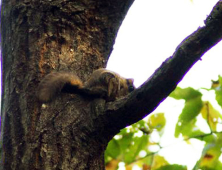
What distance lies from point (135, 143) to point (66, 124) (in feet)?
1.95

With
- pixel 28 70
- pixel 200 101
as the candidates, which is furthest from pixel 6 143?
pixel 200 101

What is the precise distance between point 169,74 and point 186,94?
276 millimetres

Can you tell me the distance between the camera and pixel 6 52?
232cm

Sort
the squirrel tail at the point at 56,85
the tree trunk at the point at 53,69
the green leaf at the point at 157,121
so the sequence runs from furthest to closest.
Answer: the green leaf at the point at 157,121
the squirrel tail at the point at 56,85
the tree trunk at the point at 53,69

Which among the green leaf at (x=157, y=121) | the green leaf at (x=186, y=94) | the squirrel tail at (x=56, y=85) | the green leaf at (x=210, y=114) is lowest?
the green leaf at (x=210, y=114)

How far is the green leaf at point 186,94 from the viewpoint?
6.38 ft

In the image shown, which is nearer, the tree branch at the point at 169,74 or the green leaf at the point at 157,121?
the tree branch at the point at 169,74

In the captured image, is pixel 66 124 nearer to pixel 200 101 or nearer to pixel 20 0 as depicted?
Result: pixel 200 101

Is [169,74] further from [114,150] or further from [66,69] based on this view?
[114,150]

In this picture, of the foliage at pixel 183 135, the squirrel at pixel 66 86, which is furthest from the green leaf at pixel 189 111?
the squirrel at pixel 66 86

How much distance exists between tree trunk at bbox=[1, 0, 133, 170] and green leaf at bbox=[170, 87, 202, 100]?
15.0 inches

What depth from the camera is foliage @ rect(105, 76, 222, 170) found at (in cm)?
168

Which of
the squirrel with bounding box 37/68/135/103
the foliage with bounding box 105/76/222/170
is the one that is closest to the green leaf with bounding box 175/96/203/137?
the foliage with bounding box 105/76/222/170

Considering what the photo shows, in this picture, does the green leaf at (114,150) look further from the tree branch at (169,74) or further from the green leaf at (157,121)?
the tree branch at (169,74)
